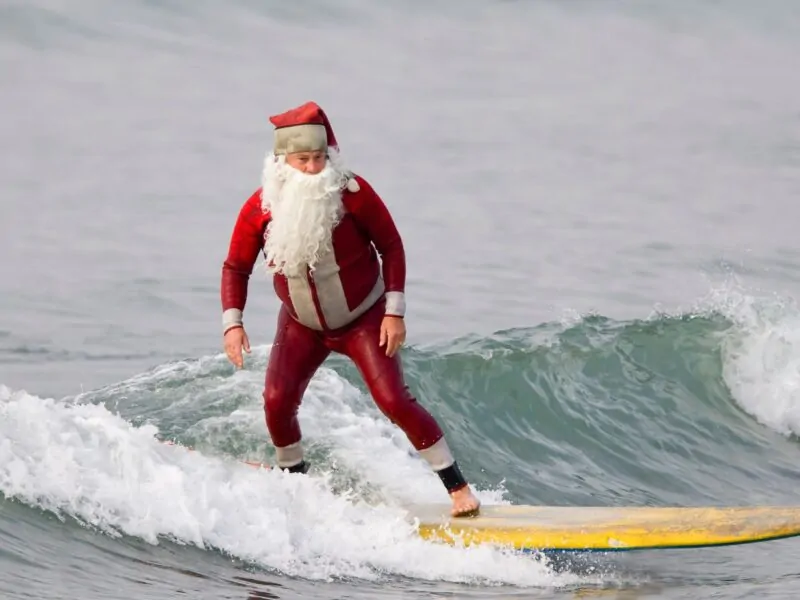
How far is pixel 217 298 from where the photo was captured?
576 inches

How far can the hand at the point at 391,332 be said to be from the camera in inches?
261

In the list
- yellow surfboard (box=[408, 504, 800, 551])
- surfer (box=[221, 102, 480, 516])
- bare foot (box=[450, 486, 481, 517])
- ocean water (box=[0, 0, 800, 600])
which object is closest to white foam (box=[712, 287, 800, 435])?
ocean water (box=[0, 0, 800, 600])

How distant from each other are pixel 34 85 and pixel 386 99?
6601 millimetres

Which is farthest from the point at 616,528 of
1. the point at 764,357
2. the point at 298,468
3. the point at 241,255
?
the point at 764,357

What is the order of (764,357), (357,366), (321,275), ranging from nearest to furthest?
(321,275), (357,366), (764,357)

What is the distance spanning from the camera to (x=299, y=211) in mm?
6434

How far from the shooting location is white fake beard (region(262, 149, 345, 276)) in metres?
6.45

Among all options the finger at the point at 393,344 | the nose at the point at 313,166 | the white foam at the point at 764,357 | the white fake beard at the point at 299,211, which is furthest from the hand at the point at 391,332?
the white foam at the point at 764,357

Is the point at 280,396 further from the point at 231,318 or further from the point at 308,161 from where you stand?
the point at 308,161

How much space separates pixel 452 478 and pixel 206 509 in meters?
1.16

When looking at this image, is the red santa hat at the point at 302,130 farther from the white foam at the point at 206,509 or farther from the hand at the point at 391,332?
the white foam at the point at 206,509

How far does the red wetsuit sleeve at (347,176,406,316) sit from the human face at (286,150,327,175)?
20 centimetres

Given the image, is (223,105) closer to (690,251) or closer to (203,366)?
(690,251)

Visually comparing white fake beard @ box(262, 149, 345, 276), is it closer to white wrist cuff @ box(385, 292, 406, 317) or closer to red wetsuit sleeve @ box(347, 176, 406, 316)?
red wetsuit sleeve @ box(347, 176, 406, 316)
